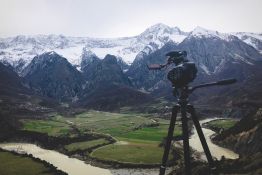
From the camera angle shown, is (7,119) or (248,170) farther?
(7,119)

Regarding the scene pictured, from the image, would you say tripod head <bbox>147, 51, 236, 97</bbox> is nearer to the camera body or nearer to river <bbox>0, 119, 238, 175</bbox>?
the camera body

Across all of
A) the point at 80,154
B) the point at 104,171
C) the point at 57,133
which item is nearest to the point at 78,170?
the point at 104,171

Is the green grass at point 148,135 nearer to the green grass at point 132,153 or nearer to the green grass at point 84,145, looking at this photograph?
the green grass at point 132,153

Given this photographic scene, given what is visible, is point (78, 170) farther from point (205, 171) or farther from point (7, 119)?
point (7, 119)

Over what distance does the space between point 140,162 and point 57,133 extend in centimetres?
5162

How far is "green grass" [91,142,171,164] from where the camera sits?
243 ft

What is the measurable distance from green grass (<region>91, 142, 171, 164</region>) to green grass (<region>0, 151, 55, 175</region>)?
47.6 feet

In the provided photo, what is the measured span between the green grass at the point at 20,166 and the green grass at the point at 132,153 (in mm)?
14505

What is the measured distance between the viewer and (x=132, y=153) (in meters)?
81.2

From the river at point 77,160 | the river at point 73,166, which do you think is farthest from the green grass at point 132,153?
the river at point 77,160

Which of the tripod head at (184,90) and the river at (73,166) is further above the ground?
the tripod head at (184,90)

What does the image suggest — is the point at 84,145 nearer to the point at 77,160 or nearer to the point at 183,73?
the point at 77,160

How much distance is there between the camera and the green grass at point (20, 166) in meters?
61.2

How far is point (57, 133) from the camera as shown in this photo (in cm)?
11819
